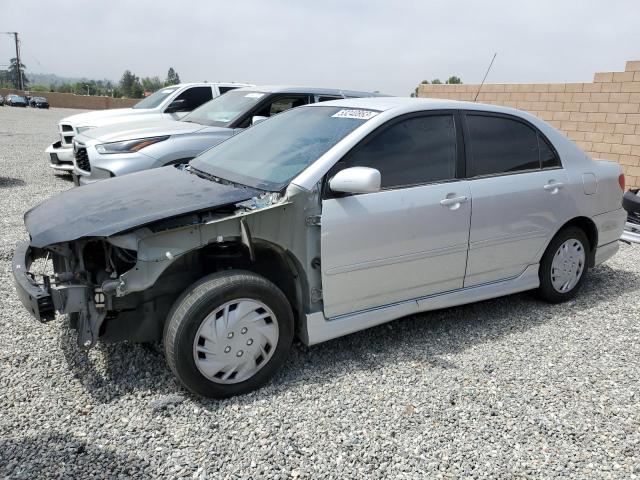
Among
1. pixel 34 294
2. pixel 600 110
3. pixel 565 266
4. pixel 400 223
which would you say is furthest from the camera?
pixel 600 110

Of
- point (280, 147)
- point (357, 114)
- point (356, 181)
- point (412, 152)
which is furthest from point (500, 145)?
point (280, 147)

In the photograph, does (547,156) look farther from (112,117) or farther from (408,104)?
(112,117)

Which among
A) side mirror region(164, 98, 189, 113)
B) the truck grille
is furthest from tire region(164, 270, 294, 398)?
side mirror region(164, 98, 189, 113)

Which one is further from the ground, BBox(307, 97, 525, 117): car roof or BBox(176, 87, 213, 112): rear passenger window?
BBox(176, 87, 213, 112): rear passenger window

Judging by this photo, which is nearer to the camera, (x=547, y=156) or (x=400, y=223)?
(x=400, y=223)

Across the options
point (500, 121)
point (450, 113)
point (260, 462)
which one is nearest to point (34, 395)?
point (260, 462)

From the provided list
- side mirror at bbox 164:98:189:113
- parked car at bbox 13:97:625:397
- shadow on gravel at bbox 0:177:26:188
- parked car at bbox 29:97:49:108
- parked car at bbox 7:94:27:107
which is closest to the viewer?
parked car at bbox 13:97:625:397

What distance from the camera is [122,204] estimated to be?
3107mm

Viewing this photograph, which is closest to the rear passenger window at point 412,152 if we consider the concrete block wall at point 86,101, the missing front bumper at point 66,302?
the missing front bumper at point 66,302

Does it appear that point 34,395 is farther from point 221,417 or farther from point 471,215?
point 471,215

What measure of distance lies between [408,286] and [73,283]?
207 cm

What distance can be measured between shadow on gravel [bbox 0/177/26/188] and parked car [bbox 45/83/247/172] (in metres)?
0.62

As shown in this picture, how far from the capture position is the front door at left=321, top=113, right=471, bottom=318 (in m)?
3.29

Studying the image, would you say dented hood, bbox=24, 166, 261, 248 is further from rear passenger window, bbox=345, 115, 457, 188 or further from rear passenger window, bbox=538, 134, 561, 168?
rear passenger window, bbox=538, 134, 561, 168
